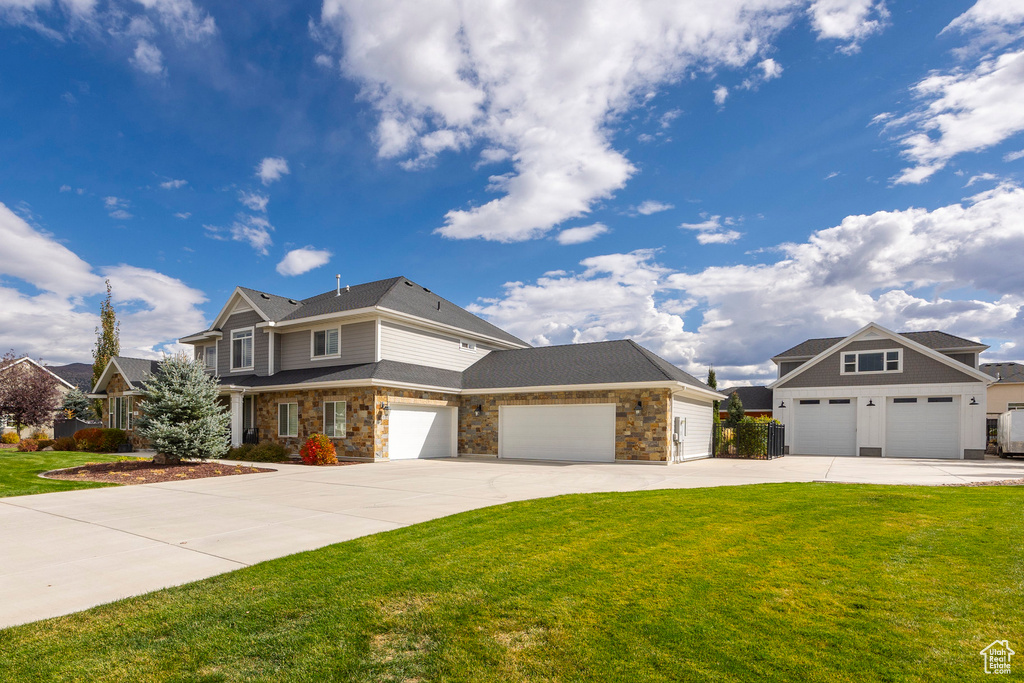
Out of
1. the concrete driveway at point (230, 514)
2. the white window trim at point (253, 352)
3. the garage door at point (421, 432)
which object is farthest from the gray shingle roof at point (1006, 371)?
the white window trim at point (253, 352)

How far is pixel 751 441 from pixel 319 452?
1827 cm

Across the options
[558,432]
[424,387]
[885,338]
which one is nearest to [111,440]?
[424,387]

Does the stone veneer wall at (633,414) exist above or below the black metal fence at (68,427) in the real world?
above

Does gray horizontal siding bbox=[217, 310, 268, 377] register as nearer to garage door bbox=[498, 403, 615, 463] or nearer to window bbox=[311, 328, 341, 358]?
window bbox=[311, 328, 341, 358]

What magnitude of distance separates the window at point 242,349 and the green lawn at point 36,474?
660 cm

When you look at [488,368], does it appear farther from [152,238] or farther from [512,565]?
[512,565]

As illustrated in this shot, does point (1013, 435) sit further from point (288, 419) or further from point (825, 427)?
point (288, 419)

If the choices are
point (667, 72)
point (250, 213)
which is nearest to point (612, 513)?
point (667, 72)

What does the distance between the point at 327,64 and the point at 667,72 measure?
9598 mm

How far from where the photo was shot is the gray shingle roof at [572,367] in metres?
20.1

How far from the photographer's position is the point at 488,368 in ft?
80.8

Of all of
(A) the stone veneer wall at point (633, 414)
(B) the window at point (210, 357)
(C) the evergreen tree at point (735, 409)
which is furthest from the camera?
(C) the evergreen tree at point (735, 409)

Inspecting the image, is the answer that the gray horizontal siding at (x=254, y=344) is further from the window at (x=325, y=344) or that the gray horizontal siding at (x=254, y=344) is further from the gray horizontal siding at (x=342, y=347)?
the window at (x=325, y=344)

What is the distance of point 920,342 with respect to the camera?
102 feet
